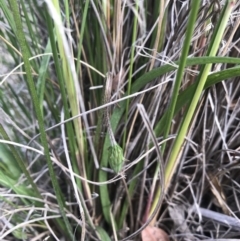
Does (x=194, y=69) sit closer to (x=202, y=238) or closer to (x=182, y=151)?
(x=182, y=151)

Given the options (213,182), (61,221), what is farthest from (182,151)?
(61,221)

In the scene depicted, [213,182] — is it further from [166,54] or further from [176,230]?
[166,54]

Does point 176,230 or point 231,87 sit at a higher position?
point 231,87

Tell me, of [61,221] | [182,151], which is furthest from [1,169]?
[182,151]

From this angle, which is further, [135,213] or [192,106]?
[135,213]

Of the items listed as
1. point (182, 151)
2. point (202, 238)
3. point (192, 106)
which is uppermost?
point (192, 106)

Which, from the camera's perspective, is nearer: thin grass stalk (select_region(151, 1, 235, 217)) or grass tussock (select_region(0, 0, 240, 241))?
thin grass stalk (select_region(151, 1, 235, 217))

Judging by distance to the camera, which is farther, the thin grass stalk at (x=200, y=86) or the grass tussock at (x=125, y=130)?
the grass tussock at (x=125, y=130)
